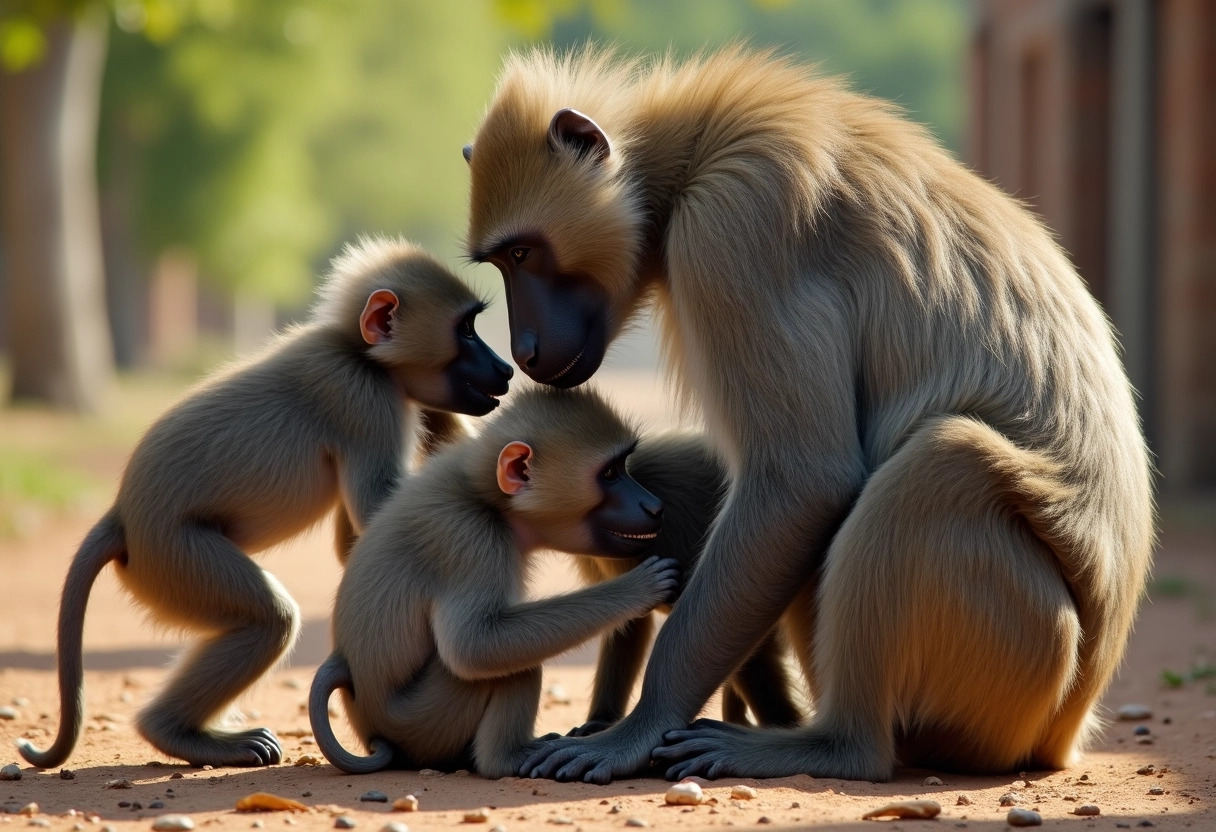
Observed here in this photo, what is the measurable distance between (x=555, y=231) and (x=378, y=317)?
2.94ft

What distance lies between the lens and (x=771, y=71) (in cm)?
496

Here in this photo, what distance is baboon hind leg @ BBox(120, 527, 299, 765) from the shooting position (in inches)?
186

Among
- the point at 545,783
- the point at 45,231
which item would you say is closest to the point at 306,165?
the point at 45,231

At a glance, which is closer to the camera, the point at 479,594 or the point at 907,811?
the point at 907,811

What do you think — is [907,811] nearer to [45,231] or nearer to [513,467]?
[513,467]

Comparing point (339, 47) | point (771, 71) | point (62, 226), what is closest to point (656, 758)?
point (771, 71)

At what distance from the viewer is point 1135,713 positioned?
593 centimetres

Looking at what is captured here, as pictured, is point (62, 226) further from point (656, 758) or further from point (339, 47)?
point (656, 758)

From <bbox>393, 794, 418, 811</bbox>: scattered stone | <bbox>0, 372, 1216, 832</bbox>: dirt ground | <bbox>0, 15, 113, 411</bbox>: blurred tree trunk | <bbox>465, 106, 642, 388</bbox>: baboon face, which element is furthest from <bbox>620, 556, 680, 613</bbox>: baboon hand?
<bbox>0, 15, 113, 411</bbox>: blurred tree trunk

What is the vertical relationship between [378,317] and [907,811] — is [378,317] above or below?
above

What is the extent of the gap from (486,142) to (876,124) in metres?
1.26

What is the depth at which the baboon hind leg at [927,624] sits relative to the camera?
416cm

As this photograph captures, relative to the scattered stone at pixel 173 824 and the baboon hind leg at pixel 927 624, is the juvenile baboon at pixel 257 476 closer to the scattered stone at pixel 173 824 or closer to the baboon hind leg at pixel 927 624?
the scattered stone at pixel 173 824

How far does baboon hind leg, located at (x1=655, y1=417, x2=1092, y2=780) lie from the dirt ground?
136mm
